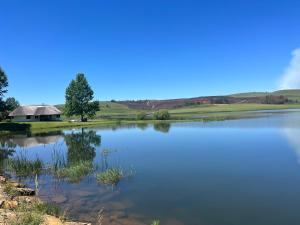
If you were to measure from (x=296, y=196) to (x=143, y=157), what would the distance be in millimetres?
16100

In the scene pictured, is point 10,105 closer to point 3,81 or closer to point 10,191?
point 3,81

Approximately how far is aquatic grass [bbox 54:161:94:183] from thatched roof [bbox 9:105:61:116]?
68912mm

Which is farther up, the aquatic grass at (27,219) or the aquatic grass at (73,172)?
the aquatic grass at (27,219)

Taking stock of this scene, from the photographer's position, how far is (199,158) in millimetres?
30125

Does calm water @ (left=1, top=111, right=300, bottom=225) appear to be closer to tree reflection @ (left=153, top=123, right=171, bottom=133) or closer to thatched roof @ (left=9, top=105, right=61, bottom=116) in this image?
tree reflection @ (left=153, top=123, right=171, bottom=133)

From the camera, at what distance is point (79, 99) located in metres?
89.9

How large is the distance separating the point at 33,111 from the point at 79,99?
1254cm

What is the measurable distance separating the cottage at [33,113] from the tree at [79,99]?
6.78 m

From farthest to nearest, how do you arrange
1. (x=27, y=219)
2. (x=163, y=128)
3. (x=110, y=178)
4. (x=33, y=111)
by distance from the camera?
(x=33, y=111)
(x=163, y=128)
(x=110, y=178)
(x=27, y=219)

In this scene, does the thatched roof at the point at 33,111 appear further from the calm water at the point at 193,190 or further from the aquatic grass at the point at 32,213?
the aquatic grass at the point at 32,213

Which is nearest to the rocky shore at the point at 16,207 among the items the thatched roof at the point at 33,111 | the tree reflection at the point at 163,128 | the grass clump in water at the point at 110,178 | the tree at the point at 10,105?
the grass clump in water at the point at 110,178

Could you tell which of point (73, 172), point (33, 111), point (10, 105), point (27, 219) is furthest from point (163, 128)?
point (27, 219)

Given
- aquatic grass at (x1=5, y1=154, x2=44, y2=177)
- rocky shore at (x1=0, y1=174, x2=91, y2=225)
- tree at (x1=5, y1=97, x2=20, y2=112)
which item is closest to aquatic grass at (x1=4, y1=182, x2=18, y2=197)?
rocky shore at (x1=0, y1=174, x2=91, y2=225)

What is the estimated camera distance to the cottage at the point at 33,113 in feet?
294
